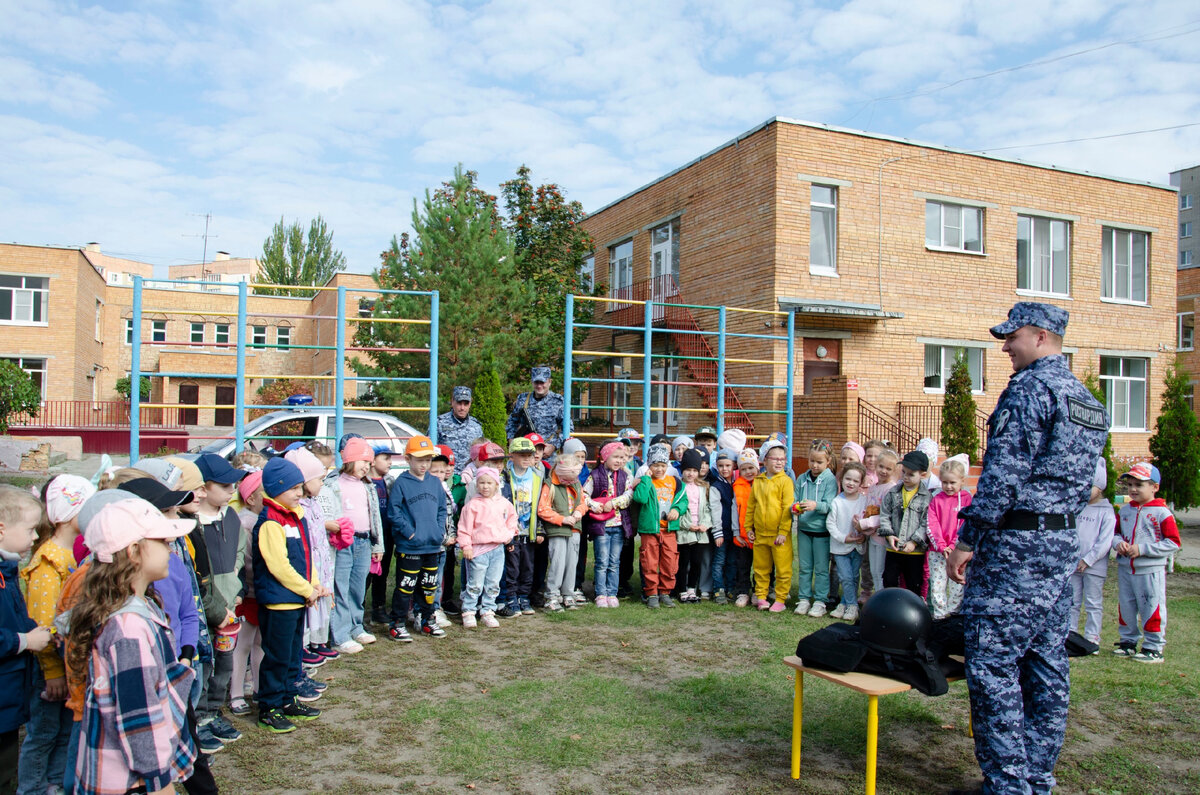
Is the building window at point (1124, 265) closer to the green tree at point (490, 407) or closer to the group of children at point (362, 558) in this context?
the green tree at point (490, 407)

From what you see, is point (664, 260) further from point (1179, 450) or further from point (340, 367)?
point (340, 367)

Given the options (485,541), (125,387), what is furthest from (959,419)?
(125,387)

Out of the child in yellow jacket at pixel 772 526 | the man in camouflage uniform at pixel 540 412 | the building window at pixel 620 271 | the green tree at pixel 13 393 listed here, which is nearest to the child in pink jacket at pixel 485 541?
the man in camouflage uniform at pixel 540 412

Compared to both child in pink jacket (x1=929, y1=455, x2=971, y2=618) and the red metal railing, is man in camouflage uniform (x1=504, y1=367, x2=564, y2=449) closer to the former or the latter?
child in pink jacket (x1=929, y1=455, x2=971, y2=618)

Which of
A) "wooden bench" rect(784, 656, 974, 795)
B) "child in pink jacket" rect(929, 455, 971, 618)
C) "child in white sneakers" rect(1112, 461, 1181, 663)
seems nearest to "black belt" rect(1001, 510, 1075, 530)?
"wooden bench" rect(784, 656, 974, 795)

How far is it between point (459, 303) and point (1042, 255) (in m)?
14.6

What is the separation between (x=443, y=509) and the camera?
274 inches

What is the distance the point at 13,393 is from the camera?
20.6 metres

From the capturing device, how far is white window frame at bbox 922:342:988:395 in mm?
18312

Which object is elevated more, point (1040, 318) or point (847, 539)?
point (1040, 318)

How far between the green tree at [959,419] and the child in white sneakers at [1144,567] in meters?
9.07

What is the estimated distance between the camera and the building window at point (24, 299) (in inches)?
1320

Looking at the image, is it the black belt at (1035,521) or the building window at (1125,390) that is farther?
the building window at (1125,390)

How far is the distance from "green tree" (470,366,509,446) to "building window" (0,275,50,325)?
28462 millimetres
